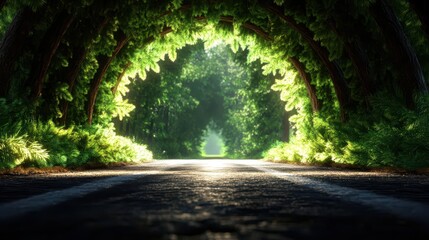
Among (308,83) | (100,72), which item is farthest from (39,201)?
(308,83)

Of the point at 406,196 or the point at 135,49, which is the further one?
the point at 135,49

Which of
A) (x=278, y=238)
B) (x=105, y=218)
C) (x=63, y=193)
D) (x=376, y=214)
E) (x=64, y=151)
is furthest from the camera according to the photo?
(x=64, y=151)

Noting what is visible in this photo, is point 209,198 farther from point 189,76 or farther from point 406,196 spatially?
point 189,76

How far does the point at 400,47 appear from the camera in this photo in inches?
500

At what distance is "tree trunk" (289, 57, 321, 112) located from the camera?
1982cm

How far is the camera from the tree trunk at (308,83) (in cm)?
1982

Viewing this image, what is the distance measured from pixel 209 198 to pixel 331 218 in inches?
64.0

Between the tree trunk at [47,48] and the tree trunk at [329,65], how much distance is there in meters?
6.29

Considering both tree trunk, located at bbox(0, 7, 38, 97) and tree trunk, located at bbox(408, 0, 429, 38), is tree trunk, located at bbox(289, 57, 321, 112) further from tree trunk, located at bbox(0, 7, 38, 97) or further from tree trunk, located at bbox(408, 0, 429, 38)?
tree trunk, located at bbox(0, 7, 38, 97)

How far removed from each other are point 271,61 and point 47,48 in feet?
32.2

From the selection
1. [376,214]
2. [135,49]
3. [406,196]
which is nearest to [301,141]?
[135,49]

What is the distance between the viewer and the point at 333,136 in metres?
16.5

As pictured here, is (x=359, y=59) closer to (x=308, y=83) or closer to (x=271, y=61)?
(x=308, y=83)

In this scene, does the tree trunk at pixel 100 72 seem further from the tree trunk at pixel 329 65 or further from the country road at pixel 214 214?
the country road at pixel 214 214
